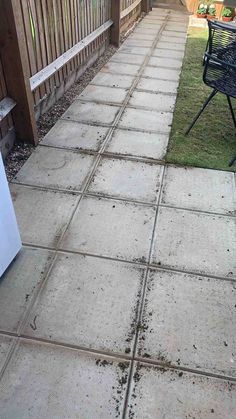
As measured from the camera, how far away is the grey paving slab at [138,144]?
3.22 meters

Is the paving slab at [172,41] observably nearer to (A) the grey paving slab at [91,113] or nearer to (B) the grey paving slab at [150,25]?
(B) the grey paving slab at [150,25]

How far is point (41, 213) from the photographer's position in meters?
A: 2.49

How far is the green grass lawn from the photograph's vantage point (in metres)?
3.14

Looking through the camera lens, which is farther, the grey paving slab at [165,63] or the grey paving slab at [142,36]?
the grey paving slab at [142,36]

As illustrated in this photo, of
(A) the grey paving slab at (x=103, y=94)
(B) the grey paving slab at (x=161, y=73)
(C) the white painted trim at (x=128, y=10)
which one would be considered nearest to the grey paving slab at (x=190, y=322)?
(A) the grey paving slab at (x=103, y=94)

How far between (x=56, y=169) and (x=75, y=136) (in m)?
0.60

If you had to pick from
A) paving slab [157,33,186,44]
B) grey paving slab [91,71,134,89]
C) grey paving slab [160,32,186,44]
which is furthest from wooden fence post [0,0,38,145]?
grey paving slab [160,32,186,44]

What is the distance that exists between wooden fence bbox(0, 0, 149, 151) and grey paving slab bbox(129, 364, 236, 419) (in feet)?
7.12

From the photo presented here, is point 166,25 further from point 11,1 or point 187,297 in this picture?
point 187,297

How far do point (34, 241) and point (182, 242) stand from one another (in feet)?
3.14

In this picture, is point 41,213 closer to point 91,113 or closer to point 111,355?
point 111,355

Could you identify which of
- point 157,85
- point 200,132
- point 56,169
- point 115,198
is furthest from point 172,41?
point 115,198

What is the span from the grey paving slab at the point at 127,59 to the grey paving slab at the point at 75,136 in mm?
2210

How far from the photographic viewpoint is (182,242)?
7.60 ft
